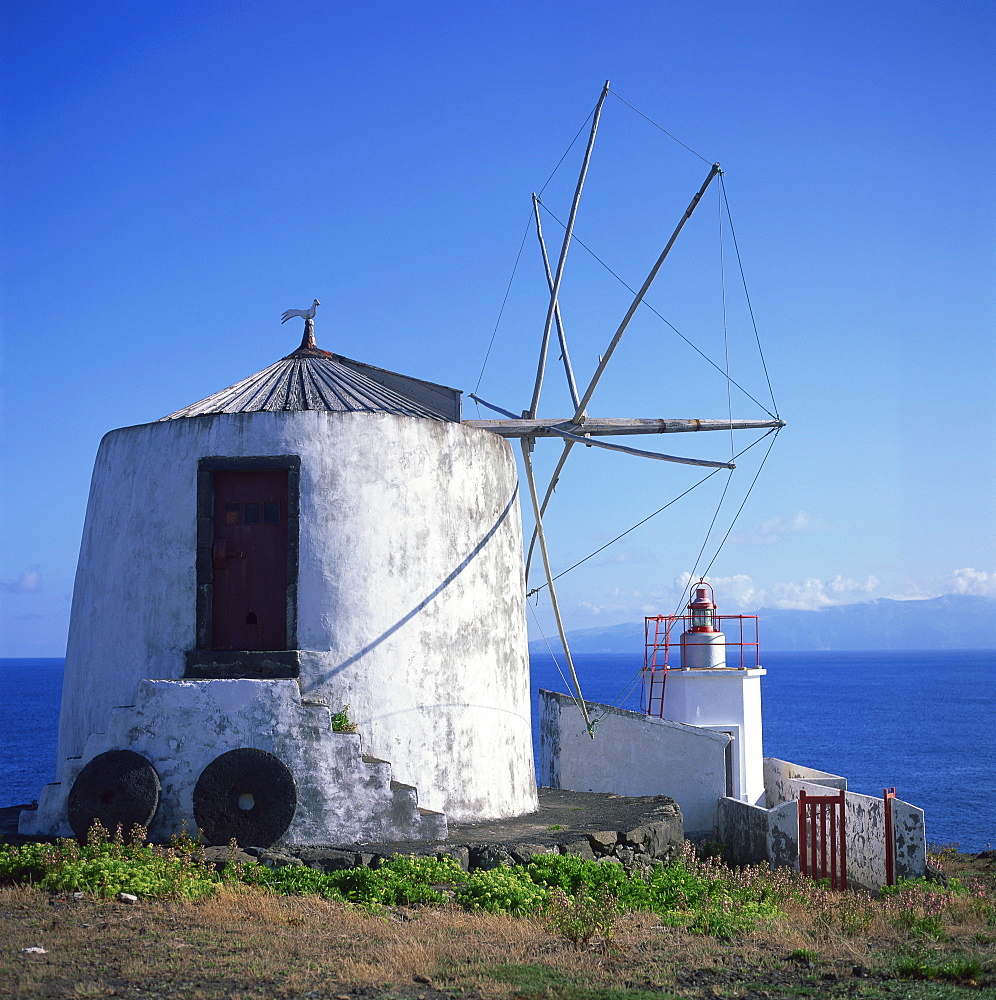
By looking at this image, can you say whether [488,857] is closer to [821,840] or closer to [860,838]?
[821,840]

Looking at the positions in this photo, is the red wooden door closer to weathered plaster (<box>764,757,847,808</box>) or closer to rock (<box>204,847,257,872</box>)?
rock (<box>204,847,257,872</box>)

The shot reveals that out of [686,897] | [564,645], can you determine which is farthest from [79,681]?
[686,897]

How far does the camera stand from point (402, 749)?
500 inches

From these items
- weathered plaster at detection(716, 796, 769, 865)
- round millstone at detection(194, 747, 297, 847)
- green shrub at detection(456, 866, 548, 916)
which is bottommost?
weathered plaster at detection(716, 796, 769, 865)

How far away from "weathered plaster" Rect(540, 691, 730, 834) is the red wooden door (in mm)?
8122

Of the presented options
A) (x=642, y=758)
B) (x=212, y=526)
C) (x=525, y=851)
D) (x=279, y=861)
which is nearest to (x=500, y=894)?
(x=525, y=851)

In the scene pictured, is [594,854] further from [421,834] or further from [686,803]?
[686,803]

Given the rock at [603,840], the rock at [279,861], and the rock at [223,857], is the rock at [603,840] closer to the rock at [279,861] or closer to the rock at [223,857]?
the rock at [279,861]

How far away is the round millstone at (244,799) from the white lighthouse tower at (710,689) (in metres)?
11.4

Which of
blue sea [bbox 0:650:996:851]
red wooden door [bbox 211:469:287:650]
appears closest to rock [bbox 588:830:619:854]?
red wooden door [bbox 211:469:287:650]

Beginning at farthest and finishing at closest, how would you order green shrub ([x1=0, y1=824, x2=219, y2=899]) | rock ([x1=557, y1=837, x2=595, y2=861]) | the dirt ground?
rock ([x1=557, y1=837, x2=595, y2=861]) → green shrub ([x1=0, y1=824, x2=219, y2=899]) → the dirt ground

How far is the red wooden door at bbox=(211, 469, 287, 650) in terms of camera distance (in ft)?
42.0

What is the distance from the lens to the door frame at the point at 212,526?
12.5 metres

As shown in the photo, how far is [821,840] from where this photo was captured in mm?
15359
